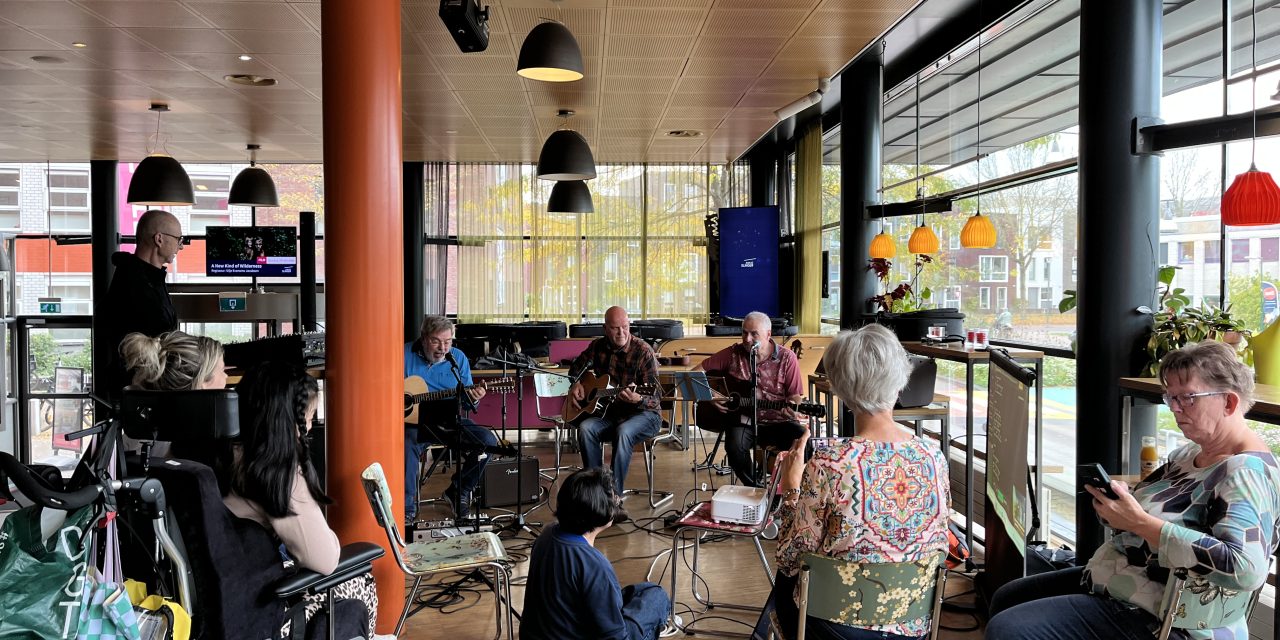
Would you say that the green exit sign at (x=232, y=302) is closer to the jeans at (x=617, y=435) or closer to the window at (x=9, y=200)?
the window at (x=9, y=200)

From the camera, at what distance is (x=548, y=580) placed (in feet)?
9.26

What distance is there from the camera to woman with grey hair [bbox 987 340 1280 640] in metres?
2.14

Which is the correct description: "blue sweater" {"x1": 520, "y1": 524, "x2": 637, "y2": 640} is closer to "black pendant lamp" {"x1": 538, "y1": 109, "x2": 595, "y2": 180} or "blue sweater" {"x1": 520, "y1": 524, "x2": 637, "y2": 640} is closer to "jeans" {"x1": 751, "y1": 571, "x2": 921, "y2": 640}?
"jeans" {"x1": 751, "y1": 571, "x2": 921, "y2": 640}

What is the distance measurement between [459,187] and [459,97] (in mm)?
4432

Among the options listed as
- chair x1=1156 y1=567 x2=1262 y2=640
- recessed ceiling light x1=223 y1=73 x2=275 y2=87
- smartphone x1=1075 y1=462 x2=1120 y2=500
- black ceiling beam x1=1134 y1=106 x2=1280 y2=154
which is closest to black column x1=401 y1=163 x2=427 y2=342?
recessed ceiling light x1=223 y1=73 x2=275 y2=87

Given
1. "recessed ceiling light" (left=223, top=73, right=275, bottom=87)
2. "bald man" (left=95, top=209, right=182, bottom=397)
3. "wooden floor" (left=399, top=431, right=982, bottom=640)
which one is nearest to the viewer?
"wooden floor" (left=399, top=431, right=982, bottom=640)

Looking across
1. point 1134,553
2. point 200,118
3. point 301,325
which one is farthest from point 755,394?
point 200,118

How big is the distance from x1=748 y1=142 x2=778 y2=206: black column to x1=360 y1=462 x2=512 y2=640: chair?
9.05m

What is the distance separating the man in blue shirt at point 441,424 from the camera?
17.8ft

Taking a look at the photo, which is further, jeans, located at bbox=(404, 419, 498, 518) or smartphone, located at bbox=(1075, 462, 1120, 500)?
jeans, located at bbox=(404, 419, 498, 518)

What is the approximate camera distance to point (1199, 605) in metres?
2.22

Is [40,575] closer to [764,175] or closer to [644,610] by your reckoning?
[644,610]

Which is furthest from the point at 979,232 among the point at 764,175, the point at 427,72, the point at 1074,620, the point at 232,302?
the point at 232,302

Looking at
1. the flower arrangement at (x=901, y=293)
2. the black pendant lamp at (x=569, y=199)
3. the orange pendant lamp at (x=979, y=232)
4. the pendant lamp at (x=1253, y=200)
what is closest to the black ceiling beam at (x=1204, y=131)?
the pendant lamp at (x=1253, y=200)
